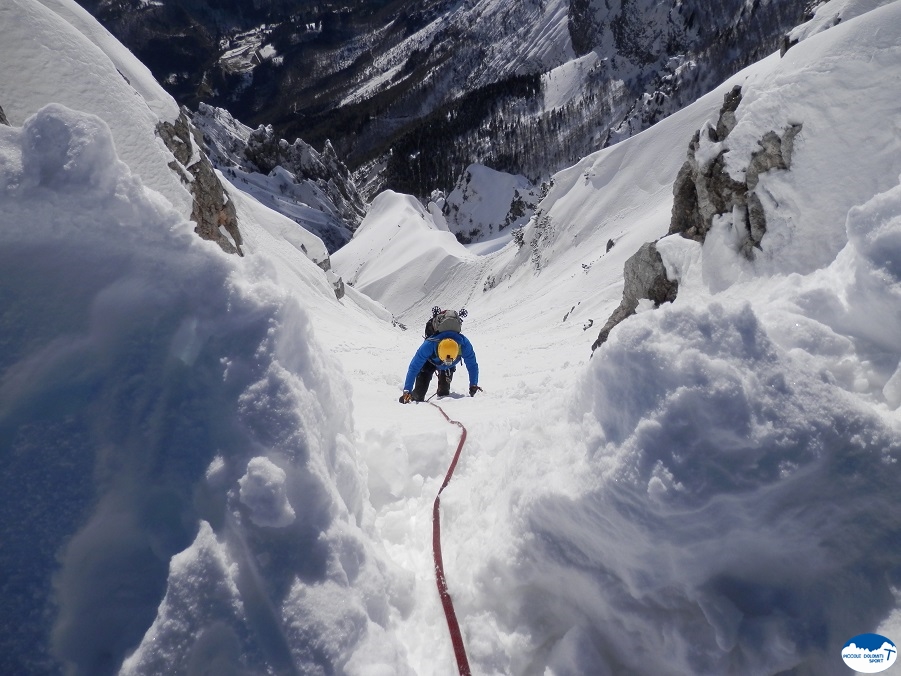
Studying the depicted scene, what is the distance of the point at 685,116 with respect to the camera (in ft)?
78.5

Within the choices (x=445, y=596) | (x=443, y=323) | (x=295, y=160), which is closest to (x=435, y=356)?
(x=443, y=323)

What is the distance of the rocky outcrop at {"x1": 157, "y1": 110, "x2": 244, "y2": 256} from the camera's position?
13.5 meters

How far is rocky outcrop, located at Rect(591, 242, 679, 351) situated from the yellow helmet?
3.33 metres

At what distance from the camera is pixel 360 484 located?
2965 millimetres

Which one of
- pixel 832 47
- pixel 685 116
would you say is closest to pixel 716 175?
pixel 832 47

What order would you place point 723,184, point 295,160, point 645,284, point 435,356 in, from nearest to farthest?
1. point 435,356
2. point 723,184
3. point 645,284
4. point 295,160

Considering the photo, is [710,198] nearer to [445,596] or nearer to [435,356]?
[435,356]

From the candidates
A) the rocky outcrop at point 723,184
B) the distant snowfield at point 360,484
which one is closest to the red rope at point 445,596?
the distant snowfield at point 360,484

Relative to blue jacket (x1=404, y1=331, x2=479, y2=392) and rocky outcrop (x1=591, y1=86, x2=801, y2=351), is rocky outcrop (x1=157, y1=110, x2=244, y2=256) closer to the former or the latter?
blue jacket (x1=404, y1=331, x2=479, y2=392)

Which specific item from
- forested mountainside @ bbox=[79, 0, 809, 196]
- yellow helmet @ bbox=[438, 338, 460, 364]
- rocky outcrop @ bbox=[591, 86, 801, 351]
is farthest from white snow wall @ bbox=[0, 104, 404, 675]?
forested mountainside @ bbox=[79, 0, 809, 196]

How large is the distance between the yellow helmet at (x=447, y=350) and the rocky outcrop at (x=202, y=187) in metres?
8.84

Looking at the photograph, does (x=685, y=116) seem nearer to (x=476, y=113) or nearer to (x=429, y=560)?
(x=429, y=560)

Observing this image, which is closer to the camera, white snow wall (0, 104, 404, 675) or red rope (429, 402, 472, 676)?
white snow wall (0, 104, 404, 675)

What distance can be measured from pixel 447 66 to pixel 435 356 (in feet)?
381
